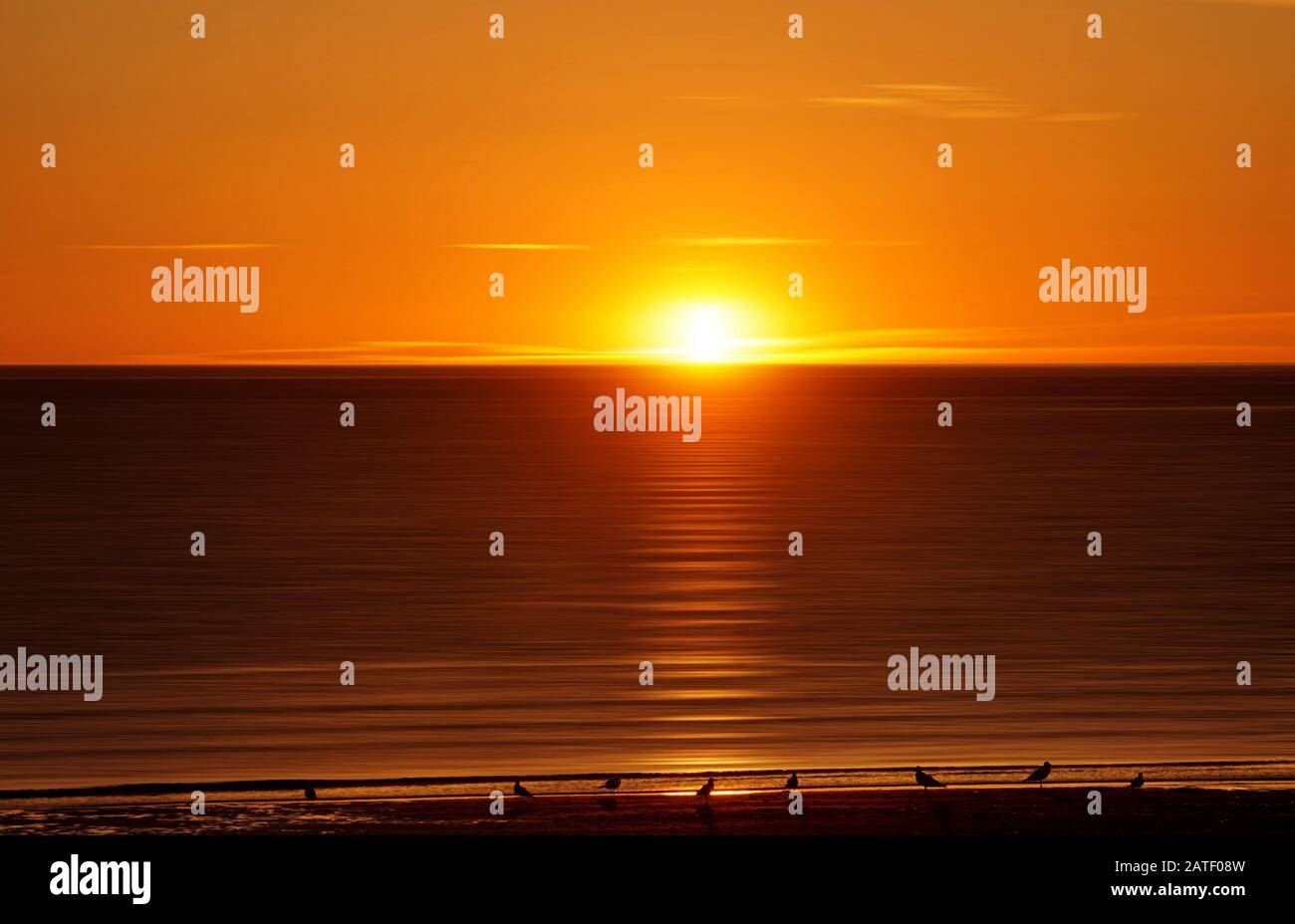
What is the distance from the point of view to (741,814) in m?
11.4

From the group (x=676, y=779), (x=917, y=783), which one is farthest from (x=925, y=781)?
(x=676, y=779)

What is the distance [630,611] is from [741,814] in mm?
16489

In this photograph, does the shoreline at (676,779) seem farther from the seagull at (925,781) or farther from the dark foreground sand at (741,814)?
the dark foreground sand at (741,814)

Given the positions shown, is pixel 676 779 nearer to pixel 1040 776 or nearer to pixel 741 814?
pixel 741 814

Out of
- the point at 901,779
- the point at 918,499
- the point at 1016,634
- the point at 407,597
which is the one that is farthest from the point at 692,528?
the point at 901,779

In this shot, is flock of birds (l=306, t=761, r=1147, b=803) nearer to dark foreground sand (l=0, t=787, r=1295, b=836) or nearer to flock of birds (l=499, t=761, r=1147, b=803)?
flock of birds (l=499, t=761, r=1147, b=803)

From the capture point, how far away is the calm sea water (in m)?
17.3

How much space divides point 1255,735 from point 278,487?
1600 inches

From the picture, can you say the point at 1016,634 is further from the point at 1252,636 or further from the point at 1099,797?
the point at 1099,797

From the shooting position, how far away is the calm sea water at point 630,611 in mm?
17266

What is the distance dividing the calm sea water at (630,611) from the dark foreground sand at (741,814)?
3498mm

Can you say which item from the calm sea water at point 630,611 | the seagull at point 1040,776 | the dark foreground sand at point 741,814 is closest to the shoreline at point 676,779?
the seagull at point 1040,776

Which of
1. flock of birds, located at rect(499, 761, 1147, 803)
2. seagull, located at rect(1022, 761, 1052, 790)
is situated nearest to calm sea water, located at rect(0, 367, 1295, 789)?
flock of birds, located at rect(499, 761, 1147, 803)

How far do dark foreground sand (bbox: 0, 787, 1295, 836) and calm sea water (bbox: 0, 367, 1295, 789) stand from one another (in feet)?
11.5
